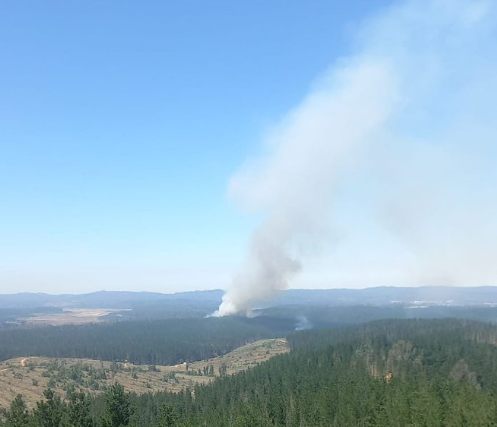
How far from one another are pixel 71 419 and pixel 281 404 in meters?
49.5

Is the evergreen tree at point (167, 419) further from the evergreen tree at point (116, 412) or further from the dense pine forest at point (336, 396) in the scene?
the evergreen tree at point (116, 412)

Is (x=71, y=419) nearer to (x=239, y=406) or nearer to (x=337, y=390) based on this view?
(x=239, y=406)

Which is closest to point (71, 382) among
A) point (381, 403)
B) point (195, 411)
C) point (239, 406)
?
point (195, 411)

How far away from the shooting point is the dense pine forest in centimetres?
8894

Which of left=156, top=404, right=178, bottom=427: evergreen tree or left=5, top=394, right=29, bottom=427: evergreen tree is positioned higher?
left=5, top=394, right=29, bottom=427: evergreen tree

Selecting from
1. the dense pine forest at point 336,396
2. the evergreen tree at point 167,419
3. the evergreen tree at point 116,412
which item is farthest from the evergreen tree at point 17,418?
the evergreen tree at point 167,419

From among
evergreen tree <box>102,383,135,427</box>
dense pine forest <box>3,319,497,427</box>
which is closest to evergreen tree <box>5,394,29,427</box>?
dense pine forest <box>3,319,497,427</box>

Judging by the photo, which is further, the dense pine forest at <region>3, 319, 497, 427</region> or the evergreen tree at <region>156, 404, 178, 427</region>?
the dense pine forest at <region>3, 319, 497, 427</region>

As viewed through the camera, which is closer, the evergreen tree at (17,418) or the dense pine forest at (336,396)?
the evergreen tree at (17,418)

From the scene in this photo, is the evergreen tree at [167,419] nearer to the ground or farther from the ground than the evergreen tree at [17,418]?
nearer to the ground

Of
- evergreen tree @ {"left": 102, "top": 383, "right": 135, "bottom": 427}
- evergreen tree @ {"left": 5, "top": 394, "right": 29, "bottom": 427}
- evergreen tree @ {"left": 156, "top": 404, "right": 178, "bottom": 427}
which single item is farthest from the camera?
evergreen tree @ {"left": 102, "top": 383, "right": 135, "bottom": 427}

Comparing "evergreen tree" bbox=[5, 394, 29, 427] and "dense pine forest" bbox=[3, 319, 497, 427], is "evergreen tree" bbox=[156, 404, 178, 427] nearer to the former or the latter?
"dense pine forest" bbox=[3, 319, 497, 427]

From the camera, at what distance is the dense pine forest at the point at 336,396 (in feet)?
292

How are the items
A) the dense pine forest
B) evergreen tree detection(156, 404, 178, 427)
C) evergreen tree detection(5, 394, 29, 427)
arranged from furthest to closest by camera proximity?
the dense pine forest < evergreen tree detection(156, 404, 178, 427) < evergreen tree detection(5, 394, 29, 427)
